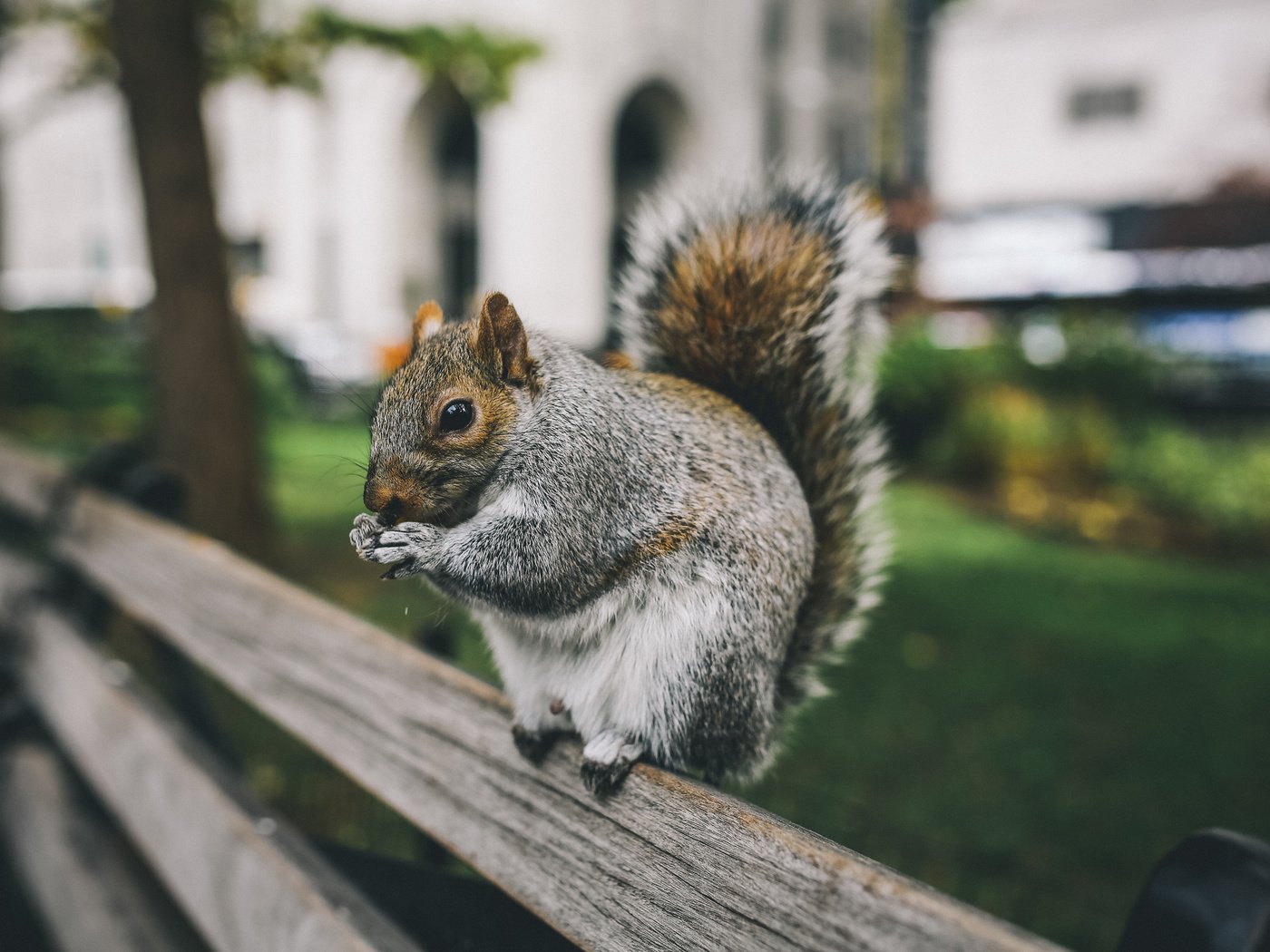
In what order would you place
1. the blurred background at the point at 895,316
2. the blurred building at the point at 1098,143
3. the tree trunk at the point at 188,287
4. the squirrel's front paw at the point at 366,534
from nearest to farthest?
the squirrel's front paw at the point at 366,534
the blurred background at the point at 895,316
the tree trunk at the point at 188,287
the blurred building at the point at 1098,143

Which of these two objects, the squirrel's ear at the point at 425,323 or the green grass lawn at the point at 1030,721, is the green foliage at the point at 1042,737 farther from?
the squirrel's ear at the point at 425,323

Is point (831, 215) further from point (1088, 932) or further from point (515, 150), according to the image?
point (515, 150)

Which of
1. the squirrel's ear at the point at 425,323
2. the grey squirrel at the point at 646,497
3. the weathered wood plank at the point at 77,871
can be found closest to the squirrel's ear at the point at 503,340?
the grey squirrel at the point at 646,497

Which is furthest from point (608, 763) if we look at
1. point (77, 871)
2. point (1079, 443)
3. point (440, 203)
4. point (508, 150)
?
point (440, 203)

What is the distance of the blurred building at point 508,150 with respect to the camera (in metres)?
14.3

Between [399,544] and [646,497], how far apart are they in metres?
0.24

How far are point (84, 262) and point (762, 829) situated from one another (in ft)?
93.9

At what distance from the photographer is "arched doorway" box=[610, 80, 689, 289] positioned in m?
16.2

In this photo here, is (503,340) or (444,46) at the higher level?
(444,46)

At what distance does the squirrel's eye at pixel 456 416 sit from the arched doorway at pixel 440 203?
15659 millimetres

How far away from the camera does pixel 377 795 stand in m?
1.26

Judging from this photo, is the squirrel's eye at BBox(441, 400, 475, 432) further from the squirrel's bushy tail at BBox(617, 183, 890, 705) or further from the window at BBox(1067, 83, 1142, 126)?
the window at BBox(1067, 83, 1142, 126)

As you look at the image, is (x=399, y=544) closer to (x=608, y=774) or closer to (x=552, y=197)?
(x=608, y=774)

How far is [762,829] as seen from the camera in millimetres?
759
